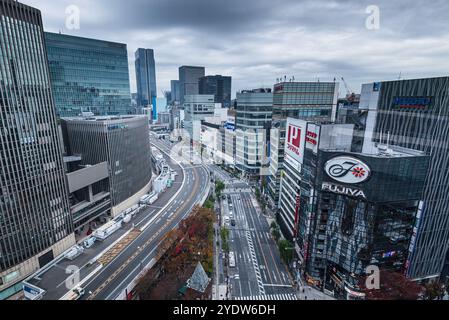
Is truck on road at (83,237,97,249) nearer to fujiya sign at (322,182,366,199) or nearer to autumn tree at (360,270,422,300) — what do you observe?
fujiya sign at (322,182,366,199)

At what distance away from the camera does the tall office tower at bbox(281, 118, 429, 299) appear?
29.5 meters

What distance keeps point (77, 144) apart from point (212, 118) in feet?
269

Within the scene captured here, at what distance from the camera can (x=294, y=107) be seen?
2349 inches

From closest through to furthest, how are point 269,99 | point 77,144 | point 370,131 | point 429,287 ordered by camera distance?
point 429,287, point 370,131, point 77,144, point 269,99

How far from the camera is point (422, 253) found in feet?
109

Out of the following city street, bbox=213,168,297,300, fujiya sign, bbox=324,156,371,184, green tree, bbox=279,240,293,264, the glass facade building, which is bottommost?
city street, bbox=213,168,297,300

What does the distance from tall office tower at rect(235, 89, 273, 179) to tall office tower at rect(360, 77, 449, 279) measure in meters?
38.3

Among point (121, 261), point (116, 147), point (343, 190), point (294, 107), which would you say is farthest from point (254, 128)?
point (121, 261)

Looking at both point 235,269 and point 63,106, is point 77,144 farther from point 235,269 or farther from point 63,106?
point 235,269

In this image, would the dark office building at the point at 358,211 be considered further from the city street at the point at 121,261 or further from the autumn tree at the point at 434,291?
the city street at the point at 121,261

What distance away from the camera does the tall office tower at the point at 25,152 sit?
95.6ft

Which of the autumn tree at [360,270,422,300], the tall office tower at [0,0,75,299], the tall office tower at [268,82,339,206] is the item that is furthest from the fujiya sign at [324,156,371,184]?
the tall office tower at [0,0,75,299]

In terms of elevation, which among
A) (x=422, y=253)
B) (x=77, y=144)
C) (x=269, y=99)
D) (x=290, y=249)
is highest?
(x=269, y=99)
